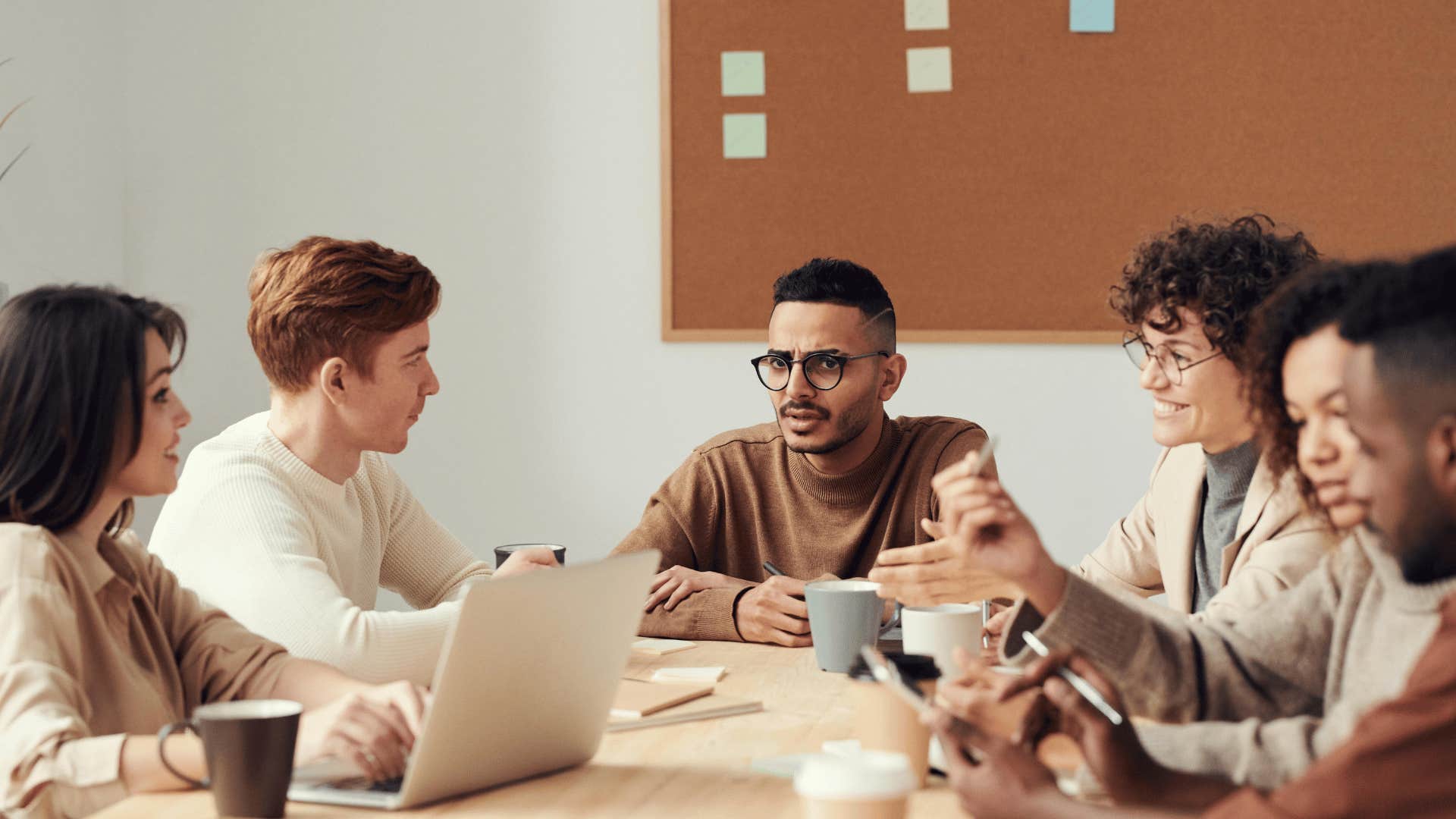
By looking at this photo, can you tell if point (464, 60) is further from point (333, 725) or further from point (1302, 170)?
point (333, 725)

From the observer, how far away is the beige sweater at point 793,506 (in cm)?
246

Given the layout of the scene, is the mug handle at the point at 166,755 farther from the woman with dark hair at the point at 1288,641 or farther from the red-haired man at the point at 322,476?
the woman with dark hair at the point at 1288,641

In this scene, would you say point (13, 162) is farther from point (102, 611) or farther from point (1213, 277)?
point (1213, 277)

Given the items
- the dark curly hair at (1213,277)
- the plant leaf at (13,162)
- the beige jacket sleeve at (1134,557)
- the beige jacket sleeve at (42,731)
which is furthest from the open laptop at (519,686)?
the plant leaf at (13,162)

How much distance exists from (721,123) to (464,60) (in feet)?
2.41

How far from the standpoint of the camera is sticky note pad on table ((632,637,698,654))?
193 cm

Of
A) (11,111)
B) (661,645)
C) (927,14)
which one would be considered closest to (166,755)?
(661,645)

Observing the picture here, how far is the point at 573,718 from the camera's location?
51.2 inches

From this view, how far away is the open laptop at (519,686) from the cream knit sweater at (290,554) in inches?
17.9

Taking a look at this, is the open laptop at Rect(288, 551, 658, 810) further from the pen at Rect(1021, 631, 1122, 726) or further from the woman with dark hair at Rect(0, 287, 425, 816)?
the pen at Rect(1021, 631, 1122, 726)

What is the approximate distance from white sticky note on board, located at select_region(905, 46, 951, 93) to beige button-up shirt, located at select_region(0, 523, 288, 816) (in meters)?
2.33

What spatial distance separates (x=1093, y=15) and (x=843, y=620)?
2.08m

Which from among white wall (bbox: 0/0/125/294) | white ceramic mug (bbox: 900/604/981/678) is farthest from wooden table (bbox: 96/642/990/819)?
white wall (bbox: 0/0/125/294)

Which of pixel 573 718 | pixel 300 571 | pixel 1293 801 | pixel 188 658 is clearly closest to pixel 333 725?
pixel 573 718
